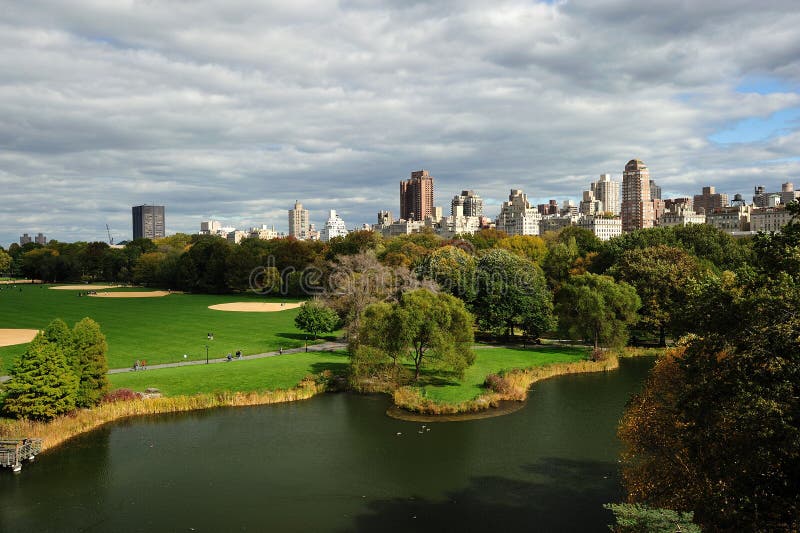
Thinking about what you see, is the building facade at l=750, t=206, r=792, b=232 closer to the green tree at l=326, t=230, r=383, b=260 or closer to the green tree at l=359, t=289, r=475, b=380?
the green tree at l=326, t=230, r=383, b=260

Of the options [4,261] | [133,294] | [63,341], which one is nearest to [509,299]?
[63,341]

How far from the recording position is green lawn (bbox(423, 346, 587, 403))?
138 ft

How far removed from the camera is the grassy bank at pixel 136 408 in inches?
1291

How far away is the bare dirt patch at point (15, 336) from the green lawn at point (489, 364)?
4179 cm

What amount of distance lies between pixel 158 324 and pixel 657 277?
58864 millimetres

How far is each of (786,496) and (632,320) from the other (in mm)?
43529

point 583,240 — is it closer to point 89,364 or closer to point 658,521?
point 89,364

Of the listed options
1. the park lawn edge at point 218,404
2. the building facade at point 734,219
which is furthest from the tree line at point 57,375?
the building facade at point 734,219

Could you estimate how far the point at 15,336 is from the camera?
62156mm

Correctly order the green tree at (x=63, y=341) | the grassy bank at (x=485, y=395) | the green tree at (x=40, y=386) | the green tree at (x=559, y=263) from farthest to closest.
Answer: the green tree at (x=559, y=263), the grassy bank at (x=485, y=395), the green tree at (x=63, y=341), the green tree at (x=40, y=386)

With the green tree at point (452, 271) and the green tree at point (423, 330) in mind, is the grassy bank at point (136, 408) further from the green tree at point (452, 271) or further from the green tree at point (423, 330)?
the green tree at point (452, 271)

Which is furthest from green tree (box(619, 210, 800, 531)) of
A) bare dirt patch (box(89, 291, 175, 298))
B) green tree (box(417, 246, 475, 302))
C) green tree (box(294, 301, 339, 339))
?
bare dirt patch (box(89, 291, 175, 298))

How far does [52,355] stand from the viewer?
34.4m

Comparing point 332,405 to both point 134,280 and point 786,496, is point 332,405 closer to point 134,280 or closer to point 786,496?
point 786,496
